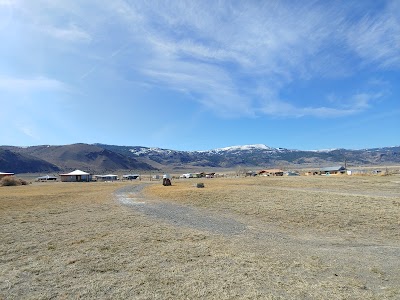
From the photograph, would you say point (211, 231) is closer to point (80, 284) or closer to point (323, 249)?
point (323, 249)

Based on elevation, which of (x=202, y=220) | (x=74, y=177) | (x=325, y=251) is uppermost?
(x=74, y=177)

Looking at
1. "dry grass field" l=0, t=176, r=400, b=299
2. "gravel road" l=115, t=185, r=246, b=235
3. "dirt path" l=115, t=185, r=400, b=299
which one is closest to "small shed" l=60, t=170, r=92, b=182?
"dry grass field" l=0, t=176, r=400, b=299

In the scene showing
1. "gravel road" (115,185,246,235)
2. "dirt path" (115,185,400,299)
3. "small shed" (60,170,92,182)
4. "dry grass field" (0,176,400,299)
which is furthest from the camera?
"small shed" (60,170,92,182)

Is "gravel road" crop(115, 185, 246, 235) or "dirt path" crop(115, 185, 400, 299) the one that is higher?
"gravel road" crop(115, 185, 246, 235)

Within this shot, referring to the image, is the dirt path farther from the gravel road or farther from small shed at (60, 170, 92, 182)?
small shed at (60, 170, 92, 182)

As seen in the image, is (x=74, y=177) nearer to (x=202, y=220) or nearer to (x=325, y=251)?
(x=202, y=220)

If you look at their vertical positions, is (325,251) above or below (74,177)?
below

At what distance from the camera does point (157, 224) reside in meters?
17.0

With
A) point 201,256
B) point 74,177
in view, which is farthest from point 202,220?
point 74,177

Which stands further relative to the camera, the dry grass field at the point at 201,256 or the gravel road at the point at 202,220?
the gravel road at the point at 202,220

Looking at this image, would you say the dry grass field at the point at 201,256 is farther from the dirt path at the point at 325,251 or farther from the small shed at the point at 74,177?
the small shed at the point at 74,177

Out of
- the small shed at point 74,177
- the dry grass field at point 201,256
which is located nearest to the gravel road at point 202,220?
the dry grass field at point 201,256

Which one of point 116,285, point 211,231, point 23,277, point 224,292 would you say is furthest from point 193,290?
point 211,231

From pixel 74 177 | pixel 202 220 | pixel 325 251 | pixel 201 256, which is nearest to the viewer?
pixel 201 256
